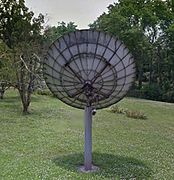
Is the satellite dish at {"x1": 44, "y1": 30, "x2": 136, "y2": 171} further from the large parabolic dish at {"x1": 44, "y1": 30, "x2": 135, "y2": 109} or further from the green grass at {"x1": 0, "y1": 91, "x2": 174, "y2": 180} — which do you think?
the green grass at {"x1": 0, "y1": 91, "x2": 174, "y2": 180}

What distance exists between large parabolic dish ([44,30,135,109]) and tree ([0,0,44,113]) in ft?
30.9

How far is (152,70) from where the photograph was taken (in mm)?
40344

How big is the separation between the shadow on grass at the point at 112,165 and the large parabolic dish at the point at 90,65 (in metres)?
1.53

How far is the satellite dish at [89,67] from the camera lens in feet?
25.8

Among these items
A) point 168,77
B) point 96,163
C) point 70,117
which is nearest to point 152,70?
point 168,77

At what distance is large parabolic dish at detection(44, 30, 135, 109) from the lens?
25.8 ft

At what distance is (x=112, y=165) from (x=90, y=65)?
2532 mm

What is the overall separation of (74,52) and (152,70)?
33454mm

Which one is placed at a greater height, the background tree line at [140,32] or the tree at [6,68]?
the background tree line at [140,32]

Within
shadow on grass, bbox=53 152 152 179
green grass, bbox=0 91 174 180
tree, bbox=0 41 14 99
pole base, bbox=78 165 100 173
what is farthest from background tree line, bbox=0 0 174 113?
pole base, bbox=78 165 100 173

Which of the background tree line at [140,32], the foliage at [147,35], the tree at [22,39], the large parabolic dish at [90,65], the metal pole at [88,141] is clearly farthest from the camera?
the foliage at [147,35]

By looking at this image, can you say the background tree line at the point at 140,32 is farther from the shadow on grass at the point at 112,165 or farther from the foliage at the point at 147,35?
the shadow on grass at the point at 112,165

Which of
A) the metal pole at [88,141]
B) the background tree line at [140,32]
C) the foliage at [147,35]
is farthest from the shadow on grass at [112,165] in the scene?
the foliage at [147,35]

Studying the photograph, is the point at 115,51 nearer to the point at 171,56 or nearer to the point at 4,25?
the point at 4,25
